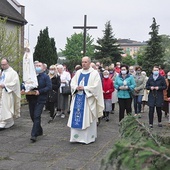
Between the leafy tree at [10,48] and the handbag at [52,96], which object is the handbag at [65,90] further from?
the leafy tree at [10,48]

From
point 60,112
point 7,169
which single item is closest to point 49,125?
point 60,112

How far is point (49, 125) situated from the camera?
9.81 m

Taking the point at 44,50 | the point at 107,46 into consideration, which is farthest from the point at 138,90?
the point at 107,46

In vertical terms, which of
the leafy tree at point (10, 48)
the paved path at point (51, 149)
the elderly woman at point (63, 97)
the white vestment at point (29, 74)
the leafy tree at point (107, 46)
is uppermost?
the leafy tree at point (107, 46)

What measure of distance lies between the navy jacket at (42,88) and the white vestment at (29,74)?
158mm

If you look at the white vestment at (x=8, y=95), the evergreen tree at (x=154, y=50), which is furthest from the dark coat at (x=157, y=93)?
the evergreen tree at (x=154, y=50)

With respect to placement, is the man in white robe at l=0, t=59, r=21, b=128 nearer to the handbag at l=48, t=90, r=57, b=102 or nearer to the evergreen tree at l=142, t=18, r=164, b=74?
the handbag at l=48, t=90, r=57, b=102

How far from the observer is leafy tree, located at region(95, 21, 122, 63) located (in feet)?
163

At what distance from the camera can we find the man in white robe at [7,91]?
8938 mm

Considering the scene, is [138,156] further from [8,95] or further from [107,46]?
[107,46]

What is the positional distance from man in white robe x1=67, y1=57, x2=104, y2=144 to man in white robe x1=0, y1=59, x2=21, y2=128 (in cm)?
209

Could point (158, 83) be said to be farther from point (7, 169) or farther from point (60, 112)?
point (7, 169)

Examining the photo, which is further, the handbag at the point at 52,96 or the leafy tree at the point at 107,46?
the leafy tree at the point at 107,46

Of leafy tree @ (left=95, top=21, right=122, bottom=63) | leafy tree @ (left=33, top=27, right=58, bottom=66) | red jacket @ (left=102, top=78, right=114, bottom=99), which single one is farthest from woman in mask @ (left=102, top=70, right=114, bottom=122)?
leafy tree @ (left=95, top=21, right=122, bottom=63)
